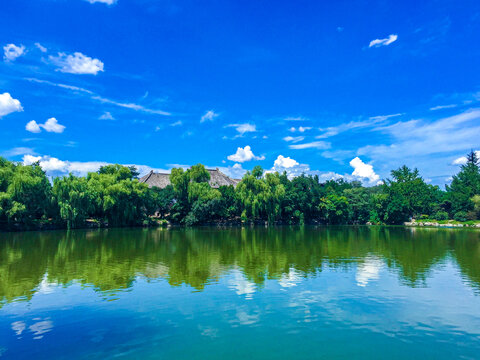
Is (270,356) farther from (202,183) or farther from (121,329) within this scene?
(202,183)

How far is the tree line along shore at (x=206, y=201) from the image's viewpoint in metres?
35.0

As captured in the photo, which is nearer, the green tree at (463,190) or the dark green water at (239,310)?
the dark green water at (239,310)

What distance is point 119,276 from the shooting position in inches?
454

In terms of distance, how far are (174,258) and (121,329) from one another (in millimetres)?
9246

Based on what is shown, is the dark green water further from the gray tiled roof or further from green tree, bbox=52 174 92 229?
the gray tiled roof

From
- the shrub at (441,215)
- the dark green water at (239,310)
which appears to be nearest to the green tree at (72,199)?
the dark green water at (239,310)

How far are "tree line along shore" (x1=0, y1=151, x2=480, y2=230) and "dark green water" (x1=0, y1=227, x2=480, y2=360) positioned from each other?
79.9 feet

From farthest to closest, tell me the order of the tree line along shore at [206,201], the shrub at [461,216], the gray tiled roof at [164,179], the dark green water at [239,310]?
the gray tiled roof at [164,179]
the shrub at [461,216]
the tree line along shore at [206,201]
the dark green water at [239,310]

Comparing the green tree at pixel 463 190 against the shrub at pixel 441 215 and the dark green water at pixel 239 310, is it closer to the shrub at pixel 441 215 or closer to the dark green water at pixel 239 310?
the shrub at pixel 441 215

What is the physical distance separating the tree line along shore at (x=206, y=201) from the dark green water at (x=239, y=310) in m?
24.4

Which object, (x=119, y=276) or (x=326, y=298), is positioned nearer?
(x=326, y=298)

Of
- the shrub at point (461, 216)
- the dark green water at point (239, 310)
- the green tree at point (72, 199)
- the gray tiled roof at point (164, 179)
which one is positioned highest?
the gray tiled roof at point (164, 179)

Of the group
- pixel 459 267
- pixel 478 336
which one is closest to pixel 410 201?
pixel 459 267

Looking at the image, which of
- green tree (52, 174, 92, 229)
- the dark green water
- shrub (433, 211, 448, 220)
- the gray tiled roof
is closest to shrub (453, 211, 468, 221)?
shrub (433, 211, 448, 220)
